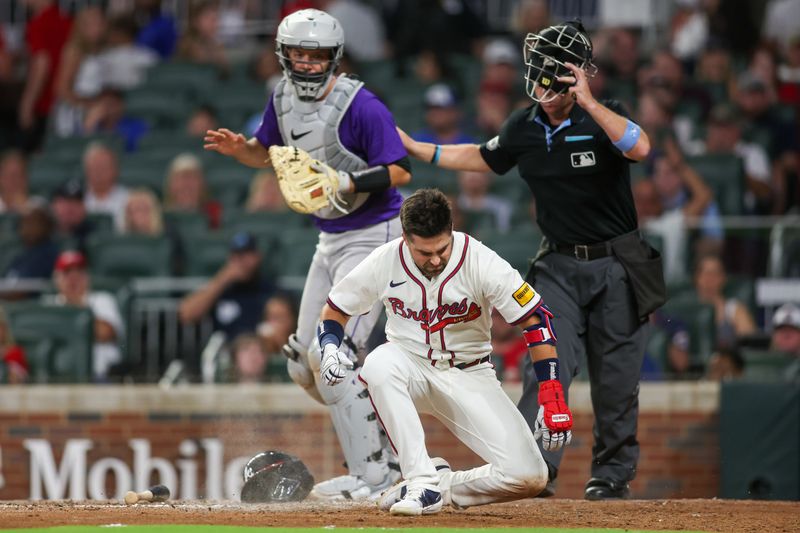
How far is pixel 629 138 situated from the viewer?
6.56 meters

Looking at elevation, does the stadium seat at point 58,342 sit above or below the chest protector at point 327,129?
below

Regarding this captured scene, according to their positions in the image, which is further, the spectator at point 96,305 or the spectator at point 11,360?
the spectator at point 96,305

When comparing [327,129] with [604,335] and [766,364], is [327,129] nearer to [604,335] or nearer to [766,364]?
[604,335]

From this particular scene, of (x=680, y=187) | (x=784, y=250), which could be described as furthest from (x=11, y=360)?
(x=784, y=250)

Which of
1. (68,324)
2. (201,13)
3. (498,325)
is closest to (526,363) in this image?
(498,325)

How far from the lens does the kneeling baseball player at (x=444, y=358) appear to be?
6.02m

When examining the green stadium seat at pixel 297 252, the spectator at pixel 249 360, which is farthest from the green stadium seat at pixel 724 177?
the spectator at pixel 249 360

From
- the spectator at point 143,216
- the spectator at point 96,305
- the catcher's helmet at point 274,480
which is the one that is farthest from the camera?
the spectator at point 143,216

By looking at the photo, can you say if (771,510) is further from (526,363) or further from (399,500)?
(399,500)

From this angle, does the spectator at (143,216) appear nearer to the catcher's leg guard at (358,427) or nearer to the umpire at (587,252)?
the catcher's leg guard at (358,427)

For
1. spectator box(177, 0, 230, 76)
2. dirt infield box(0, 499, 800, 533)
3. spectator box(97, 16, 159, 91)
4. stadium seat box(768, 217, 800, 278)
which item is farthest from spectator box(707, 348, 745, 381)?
spectator box(97, 16, 159, 91)

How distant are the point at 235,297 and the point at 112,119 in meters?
4.14

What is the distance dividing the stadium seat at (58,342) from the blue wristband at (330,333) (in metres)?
4.03

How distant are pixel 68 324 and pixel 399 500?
4.57 m
